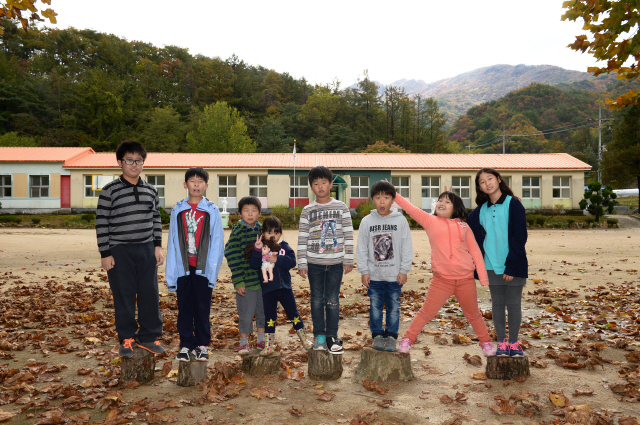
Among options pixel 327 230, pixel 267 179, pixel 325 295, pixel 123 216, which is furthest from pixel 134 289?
pixel 267 179

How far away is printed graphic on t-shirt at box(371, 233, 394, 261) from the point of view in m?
4.33

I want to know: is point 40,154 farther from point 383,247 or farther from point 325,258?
point 383,247

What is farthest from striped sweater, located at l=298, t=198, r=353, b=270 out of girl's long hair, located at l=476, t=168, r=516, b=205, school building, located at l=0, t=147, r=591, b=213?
school building, located at l=0, t=147, r=591, b=213

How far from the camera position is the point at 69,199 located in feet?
107

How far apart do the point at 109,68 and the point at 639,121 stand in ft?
230

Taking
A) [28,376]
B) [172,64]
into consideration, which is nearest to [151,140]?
[172,64]

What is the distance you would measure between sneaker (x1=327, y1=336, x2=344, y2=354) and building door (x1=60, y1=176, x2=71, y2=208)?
3379 centimetres

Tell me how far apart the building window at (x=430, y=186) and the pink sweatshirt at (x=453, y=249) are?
97.3 ft

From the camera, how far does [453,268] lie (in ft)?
13.8

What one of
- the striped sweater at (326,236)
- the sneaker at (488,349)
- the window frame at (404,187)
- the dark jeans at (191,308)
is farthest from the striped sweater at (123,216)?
the window frame at (404,187)

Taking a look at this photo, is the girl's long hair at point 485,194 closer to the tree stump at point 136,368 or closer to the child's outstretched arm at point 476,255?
the child's outstretched arm at point 476,255

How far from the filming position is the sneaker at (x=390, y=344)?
4.20m

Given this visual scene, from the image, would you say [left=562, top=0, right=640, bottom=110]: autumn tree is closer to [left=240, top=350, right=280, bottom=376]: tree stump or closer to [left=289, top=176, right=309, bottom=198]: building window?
[left=240, top=350, right=280, bottom=376]: tree stump

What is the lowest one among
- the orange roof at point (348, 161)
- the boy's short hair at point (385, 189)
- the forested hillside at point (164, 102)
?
the boy's short hair at point (385, 189)
